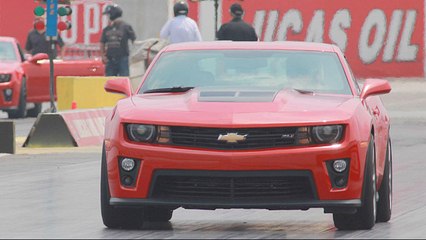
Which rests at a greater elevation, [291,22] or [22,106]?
[22,106]

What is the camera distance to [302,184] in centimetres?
1113

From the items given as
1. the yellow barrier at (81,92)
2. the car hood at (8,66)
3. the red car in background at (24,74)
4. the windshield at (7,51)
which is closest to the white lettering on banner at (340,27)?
the red car in background at (24,74)

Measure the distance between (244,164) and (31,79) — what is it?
20232mm

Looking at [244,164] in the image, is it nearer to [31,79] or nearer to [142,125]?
[142,125]

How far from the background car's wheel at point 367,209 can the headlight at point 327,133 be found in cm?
27

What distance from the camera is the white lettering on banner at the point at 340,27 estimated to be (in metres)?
45.6

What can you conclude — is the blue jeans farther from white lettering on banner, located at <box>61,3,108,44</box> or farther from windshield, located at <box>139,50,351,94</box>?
windshield, located at <box>139,50,351,94</box>

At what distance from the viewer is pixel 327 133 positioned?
36.7 ft

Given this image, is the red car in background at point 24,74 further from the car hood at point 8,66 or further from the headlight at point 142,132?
the headlight at point 142,132

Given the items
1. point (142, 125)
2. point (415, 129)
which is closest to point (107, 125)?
point (142, 125)

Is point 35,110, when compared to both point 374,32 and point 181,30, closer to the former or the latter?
point 181,30

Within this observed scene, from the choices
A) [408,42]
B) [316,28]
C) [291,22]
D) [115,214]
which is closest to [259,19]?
[291,22]

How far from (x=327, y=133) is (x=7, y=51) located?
2065cm

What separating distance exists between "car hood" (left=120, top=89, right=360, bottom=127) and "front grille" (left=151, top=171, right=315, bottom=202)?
0.36 metres
